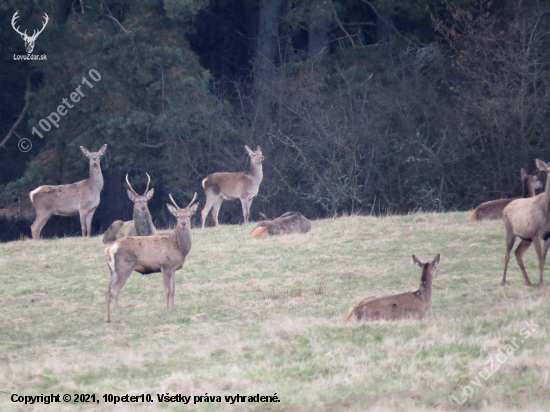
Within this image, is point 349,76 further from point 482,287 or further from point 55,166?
point 482,287

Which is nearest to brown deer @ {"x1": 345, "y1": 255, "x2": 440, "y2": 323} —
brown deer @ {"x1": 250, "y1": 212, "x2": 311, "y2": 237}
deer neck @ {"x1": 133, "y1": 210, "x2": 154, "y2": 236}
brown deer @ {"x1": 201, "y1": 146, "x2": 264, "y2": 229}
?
deer neck @ {"x1": 133, "y1": 210, "x2": 154, "y2": 236}

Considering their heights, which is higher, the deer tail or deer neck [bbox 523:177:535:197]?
deer neck [bbox 523:177:535:197]

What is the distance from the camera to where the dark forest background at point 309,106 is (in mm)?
21016

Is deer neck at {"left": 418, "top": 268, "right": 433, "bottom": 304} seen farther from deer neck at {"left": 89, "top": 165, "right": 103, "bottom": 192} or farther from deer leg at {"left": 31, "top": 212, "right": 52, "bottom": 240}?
deer leg at {"left": 31, "top": 212, "right": 52, "bottom": 240}

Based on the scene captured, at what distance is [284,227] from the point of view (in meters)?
14.7

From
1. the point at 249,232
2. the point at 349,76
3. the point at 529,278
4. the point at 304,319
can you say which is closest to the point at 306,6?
the point at 349,76

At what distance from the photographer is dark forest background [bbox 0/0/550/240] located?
827 inches

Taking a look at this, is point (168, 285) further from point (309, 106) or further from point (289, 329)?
point (309, 106)

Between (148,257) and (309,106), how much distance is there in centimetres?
1514

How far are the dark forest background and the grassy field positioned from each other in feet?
25.2

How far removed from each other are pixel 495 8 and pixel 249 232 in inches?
500

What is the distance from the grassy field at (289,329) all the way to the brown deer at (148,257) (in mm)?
387

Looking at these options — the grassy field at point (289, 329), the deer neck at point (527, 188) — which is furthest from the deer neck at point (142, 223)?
the deer neck at point (527, 188)

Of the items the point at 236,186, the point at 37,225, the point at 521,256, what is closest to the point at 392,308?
the point at 521,256
